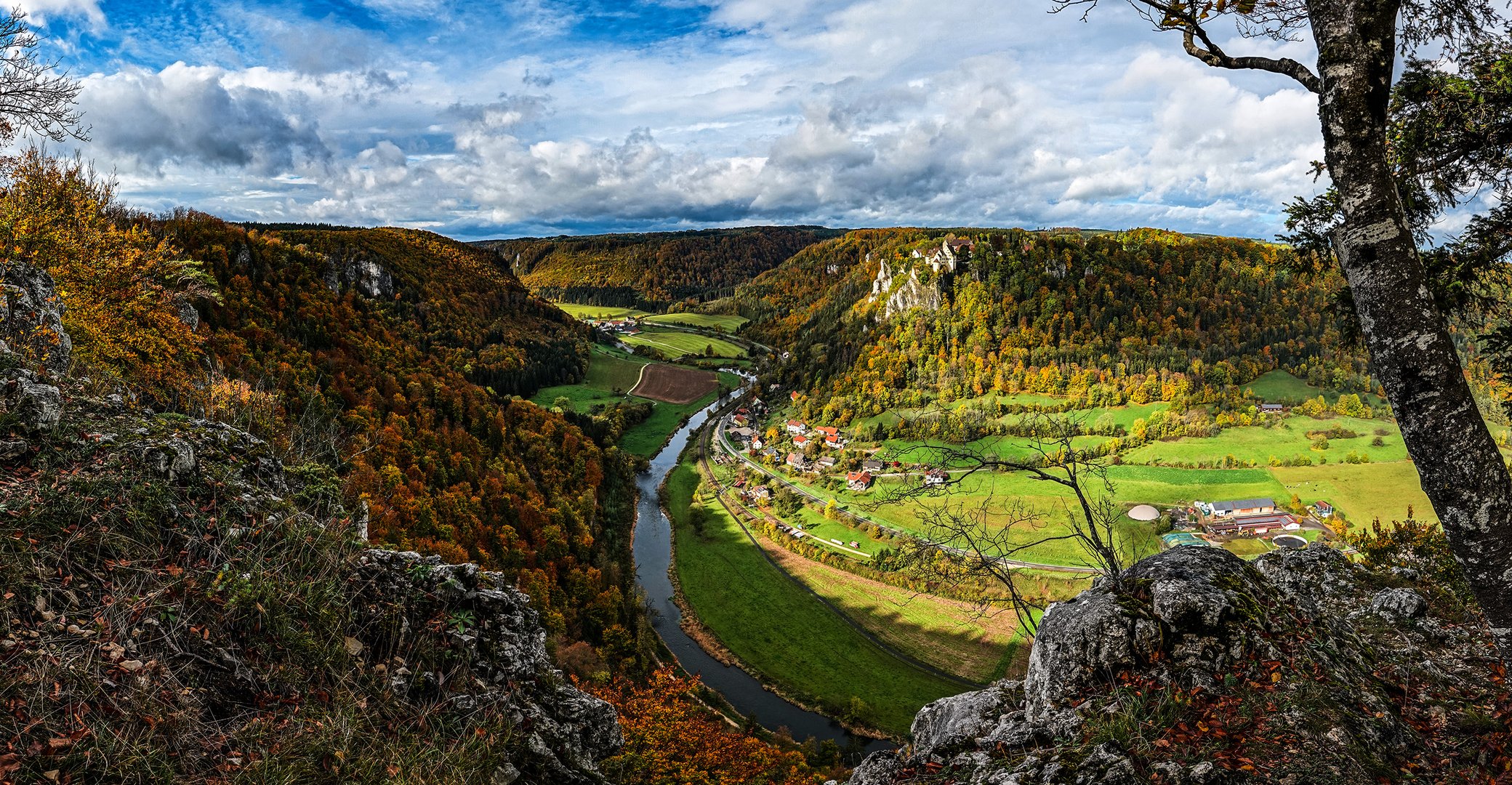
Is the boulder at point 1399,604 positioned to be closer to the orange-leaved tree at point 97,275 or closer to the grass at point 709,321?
the orange-leaved tree at point 97,275

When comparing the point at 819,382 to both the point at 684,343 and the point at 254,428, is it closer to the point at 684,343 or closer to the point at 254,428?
the point at 684,343

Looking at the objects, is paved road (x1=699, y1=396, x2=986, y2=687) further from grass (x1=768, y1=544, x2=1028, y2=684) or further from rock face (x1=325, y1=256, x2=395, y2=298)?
rock face (x1=325, y1=256, x2=395, y2=298)

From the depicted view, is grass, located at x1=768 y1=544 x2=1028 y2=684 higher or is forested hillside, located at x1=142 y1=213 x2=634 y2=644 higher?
forested hillside, located at x1=142 y1=213 x2=634 y2=644

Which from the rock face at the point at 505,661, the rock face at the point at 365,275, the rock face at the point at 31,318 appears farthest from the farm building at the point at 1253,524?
the rock face at the point at 365,275

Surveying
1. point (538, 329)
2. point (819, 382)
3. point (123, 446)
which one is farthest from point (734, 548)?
point (538, 329)

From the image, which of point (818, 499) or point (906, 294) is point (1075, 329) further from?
point (818, 499)

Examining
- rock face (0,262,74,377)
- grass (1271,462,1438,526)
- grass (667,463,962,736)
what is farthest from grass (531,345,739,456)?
grass (1271,462,1438,526)

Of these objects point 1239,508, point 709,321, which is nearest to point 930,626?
point 1239,508
